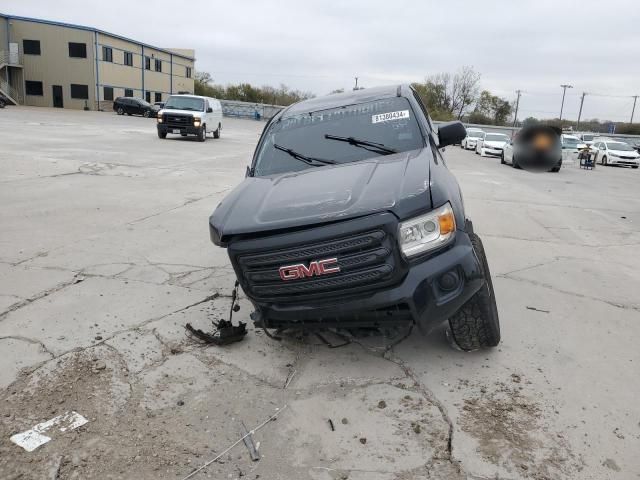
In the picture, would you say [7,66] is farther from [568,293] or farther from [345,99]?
[568,293]

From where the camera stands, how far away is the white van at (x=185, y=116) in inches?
897

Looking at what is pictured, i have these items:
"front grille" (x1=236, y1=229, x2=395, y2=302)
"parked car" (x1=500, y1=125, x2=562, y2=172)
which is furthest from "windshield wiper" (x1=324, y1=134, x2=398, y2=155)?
"front grille" (x1=236, y1=229, x2=395, y2=302)

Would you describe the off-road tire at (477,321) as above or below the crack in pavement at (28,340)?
above

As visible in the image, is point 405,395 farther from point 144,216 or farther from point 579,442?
point 144,216

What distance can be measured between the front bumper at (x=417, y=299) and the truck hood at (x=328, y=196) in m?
0.34

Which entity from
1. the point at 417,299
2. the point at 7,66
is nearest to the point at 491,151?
the point at 417,299

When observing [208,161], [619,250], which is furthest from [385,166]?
[208,161]

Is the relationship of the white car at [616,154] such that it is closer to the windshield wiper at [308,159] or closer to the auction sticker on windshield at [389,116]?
the auction sticker on windshield at [389,116]

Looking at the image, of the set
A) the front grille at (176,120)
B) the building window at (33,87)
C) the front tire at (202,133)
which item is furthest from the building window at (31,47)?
the front tire at (202,133)

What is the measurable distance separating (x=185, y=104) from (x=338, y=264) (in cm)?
2225

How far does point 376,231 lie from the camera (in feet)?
9.71

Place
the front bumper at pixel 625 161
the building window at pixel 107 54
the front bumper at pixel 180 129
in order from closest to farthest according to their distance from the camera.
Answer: the front bumper at pixel 180 129 → the front bumper at pixel 625 161 → the building window at pixel 107 54

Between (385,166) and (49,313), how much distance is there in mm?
2984

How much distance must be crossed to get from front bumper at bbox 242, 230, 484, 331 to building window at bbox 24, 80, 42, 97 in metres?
61.1
